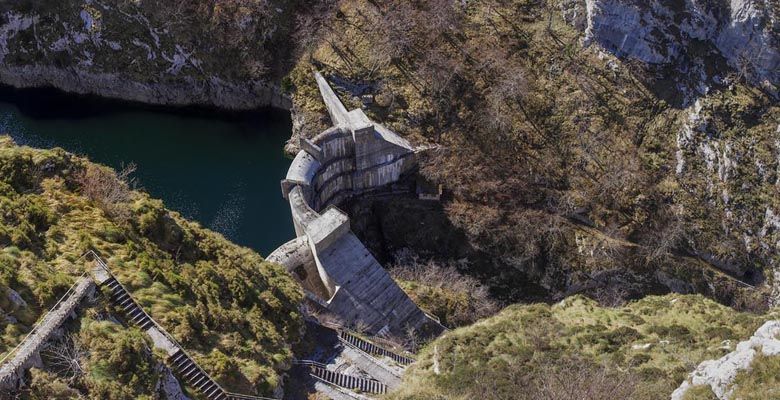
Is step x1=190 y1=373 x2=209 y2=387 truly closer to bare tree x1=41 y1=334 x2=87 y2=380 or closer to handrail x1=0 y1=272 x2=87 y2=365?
bare tree x1=41 y1=334 x2=87 y2=380

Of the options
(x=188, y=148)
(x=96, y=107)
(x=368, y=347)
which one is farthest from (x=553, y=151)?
(x=96, y=107)

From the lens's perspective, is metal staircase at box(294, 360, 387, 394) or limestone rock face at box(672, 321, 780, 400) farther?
metal staircase at box(294, 360, 387, 394)

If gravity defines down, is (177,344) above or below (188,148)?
below

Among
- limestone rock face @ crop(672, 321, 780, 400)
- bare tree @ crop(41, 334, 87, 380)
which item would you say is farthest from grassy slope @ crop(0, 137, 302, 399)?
limestone rock face @ crop(672, 321, 780, 400)

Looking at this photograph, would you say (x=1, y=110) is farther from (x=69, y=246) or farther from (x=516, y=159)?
(x=516, y=159)

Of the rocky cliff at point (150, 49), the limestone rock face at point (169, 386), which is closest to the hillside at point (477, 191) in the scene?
the rocky cliff at point (150, 49)

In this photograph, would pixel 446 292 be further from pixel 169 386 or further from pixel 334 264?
pixel 169 386

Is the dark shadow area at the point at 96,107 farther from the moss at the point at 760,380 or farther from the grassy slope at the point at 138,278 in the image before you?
the moss at the point at 760,380
